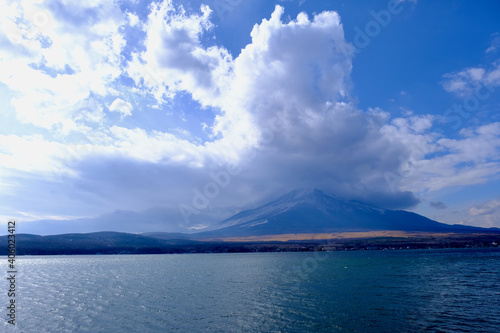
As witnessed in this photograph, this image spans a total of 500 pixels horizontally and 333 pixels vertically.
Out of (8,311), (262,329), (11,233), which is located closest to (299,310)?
(262,329)

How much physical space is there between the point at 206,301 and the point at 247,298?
6.01 metres

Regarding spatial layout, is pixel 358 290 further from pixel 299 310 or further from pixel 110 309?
pixel 110 309

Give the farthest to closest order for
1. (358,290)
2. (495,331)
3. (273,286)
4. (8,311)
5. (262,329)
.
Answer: (273,286) < (358,290) < (8,311) < (262,329) < (495,331)

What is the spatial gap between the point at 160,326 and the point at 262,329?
10.9 m

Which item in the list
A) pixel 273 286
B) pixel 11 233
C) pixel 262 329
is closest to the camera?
pixel 262 329

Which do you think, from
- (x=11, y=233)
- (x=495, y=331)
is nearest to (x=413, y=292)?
(x=495, y=331)

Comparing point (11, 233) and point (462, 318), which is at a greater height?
point (11, 233)

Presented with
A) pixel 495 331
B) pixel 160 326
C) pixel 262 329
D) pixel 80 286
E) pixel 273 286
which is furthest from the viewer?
pixel 80 286

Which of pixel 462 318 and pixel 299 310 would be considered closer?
pixel 462 318

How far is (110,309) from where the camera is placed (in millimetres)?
39406

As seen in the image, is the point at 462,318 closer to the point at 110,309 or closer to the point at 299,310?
the point at 299,310

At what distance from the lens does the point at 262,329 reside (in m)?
28.7

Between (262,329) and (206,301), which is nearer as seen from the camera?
(262,329)

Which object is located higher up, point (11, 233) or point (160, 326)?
point (11, 233)
